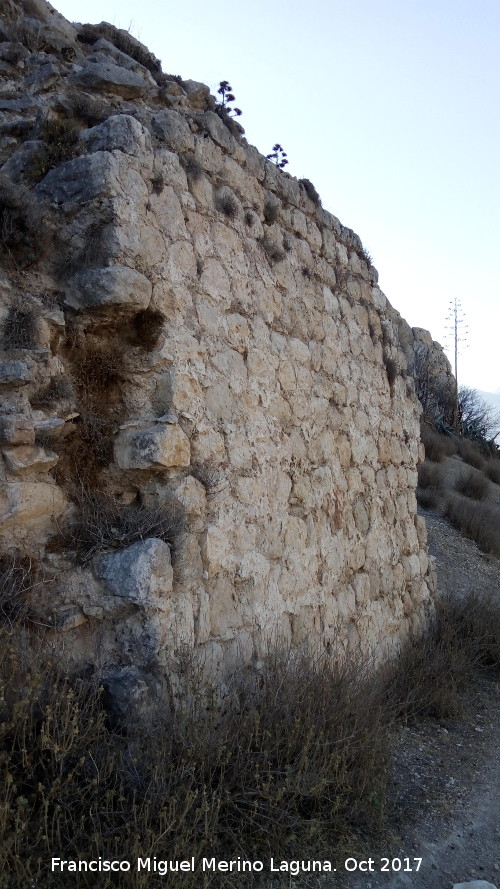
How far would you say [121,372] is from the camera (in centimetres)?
332

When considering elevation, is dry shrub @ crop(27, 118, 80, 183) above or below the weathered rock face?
above

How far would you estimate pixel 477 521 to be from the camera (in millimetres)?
9492

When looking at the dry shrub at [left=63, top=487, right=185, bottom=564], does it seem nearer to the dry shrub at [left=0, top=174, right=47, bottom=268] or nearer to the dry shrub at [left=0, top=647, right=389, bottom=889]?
the dry shrub at [left=0, top=647, right=389, bottom=889]

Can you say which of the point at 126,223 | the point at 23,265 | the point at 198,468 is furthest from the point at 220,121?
the point at 198,468

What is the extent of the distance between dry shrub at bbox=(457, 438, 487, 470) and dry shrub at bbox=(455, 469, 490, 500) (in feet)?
6.88

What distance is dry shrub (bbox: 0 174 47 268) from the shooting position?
3166mm

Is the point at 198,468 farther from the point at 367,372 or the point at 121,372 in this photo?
the point at 367,372

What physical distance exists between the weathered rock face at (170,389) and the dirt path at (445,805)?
0.70 metres

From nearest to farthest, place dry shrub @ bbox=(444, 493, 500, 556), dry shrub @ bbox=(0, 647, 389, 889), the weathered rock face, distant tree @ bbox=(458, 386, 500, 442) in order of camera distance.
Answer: dry shrub @ bbox=(0, 647, 389, 889), the weathered rock face, dry shrub @ bbox=(444, 493, 500, 556), distant tree @ bbox=(458, 386, 500, 442)

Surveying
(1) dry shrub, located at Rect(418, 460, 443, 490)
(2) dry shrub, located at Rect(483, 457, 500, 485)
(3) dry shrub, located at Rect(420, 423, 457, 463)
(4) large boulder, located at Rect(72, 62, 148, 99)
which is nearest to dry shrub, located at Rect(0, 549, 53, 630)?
(4) large boulder, located at Rect(72, 62, 148, 99)

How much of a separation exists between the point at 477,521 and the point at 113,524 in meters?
7.33

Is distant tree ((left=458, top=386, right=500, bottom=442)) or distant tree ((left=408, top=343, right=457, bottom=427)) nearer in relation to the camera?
distant tree ((left=458, top=386, right=500, bottom=442))

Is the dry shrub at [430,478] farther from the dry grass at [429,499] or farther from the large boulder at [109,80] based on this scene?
the large boulder at [109,80]

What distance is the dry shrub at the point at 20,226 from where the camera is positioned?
3166 millimetres
